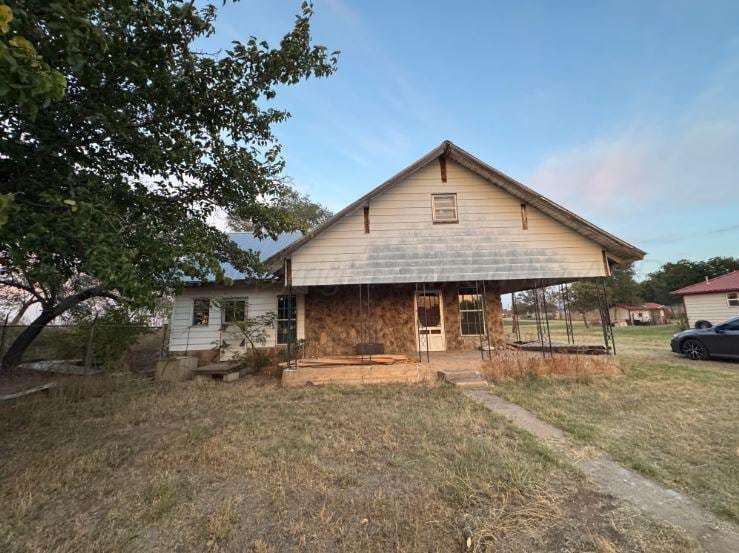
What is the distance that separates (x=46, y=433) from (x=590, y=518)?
760cm

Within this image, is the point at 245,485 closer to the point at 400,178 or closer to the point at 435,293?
the point at 400,178

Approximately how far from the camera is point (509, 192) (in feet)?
32.2

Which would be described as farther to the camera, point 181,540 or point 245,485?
point 245,485

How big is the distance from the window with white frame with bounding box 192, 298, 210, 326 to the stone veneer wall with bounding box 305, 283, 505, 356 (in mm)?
3831

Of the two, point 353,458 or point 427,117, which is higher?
point 427,117

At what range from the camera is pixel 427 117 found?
14297 mm

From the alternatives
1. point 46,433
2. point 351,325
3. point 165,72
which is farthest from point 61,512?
point 351,325

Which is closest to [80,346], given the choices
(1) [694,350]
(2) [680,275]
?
(1) [694,350]

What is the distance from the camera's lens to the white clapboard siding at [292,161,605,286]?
902cm

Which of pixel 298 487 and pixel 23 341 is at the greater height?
pixel 23 341

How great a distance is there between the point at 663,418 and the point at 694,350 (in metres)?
9.00

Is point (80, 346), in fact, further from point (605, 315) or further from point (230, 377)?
point (605, 315)

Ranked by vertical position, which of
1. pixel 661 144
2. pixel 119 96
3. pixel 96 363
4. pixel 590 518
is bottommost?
pixel 590 518

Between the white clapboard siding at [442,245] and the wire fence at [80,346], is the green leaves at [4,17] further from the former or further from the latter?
the wire fence at [80,346]
